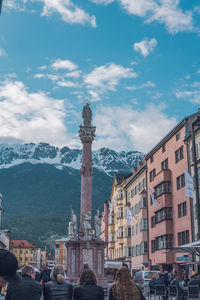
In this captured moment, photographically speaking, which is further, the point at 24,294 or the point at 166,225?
the point at 166,225

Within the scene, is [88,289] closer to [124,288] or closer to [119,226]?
[124,288]

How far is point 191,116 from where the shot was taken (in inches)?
1700

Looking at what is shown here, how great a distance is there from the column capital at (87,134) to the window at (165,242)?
621 inches

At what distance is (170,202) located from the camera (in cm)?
4634

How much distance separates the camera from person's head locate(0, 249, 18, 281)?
2.59 m

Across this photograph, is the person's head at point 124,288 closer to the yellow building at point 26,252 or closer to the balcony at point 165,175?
the balcony at point 165,175

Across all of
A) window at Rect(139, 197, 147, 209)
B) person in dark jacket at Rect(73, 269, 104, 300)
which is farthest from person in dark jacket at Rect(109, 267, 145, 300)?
window at Rect(139, 197, 147, 209)

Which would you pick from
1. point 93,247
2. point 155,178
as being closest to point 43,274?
point 93,247

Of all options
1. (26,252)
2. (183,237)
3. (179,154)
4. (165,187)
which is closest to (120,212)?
(165,187)

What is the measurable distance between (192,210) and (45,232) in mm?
147199

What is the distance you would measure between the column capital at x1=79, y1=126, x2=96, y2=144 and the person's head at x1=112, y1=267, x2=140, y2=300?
3149 cm

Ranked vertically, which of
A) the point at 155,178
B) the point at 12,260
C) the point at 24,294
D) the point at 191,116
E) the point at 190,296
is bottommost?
the point at 190,296

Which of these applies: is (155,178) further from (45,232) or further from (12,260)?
(45,232)

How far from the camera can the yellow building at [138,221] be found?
55.6 m
